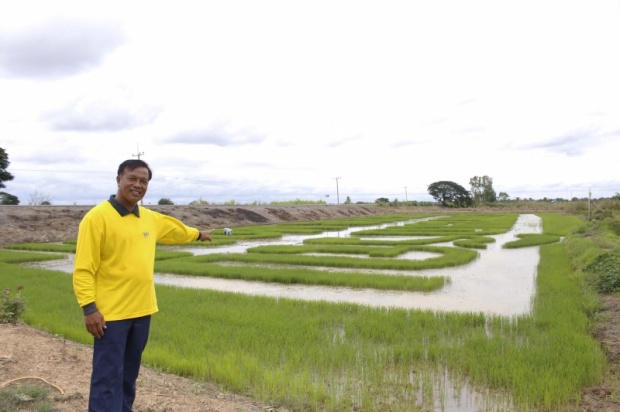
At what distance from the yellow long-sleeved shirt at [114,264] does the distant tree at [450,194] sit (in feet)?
210

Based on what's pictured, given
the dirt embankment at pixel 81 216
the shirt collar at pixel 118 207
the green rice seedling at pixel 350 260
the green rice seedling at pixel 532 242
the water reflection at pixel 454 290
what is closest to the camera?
the shirt collar at pixel 118 207

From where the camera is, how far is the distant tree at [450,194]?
62594 millimetres

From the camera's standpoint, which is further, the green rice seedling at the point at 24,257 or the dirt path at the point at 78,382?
the green rice seedling at the point at 24,257

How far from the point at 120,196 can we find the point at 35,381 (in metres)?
1.94

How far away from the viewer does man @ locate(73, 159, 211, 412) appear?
2205mm

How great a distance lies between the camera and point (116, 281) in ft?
7.64

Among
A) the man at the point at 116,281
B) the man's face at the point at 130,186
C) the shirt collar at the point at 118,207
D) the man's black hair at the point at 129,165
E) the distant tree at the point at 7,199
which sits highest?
the distant tree at the point at 7,199

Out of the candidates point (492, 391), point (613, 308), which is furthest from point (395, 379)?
point (613, 308)

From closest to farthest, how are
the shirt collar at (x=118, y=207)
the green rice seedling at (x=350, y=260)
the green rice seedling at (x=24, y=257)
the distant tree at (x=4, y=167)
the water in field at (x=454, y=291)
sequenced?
the shirt collar at (x=118, y=207), the water in field at (x=454, y=291), the green rice seedling at (x=350, y=260), the green rice seedling at (x=24, y=257), the distant tree at (x=4, y=167)

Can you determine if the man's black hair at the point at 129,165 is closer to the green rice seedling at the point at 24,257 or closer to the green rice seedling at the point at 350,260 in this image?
the green rice seedling at the point at 350,260

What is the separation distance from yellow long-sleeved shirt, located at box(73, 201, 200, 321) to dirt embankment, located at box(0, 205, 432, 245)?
63.2 feet

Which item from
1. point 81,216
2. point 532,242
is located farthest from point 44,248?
point 532,242

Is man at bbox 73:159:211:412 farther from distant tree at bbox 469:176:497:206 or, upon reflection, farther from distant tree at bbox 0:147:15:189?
distant tree at bbox 469:176:497:206

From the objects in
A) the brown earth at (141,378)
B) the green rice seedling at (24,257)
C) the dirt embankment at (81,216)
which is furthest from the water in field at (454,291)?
the dirt embankment at (81,216)
